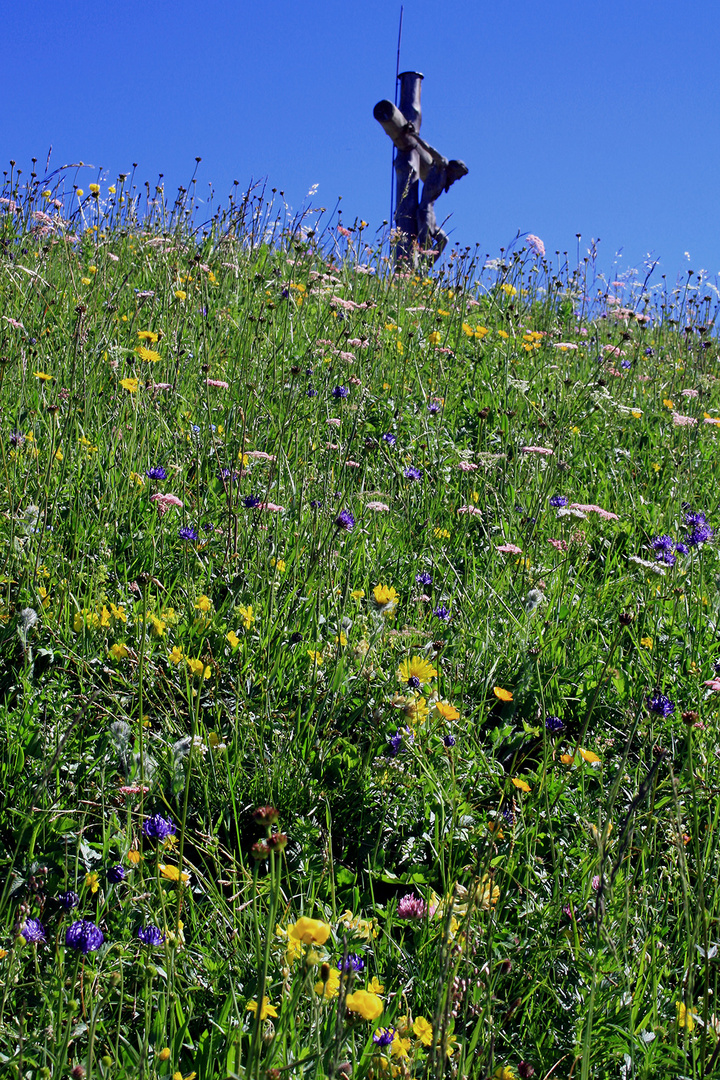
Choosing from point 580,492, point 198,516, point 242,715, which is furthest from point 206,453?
point 580,492

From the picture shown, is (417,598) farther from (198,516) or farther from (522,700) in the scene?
(198,516)

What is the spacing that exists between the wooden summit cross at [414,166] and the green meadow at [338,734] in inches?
229

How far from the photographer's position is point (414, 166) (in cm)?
878

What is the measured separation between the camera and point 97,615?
1.89 m

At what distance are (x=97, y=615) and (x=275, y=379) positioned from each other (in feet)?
5.86

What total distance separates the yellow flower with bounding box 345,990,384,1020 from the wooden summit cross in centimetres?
844

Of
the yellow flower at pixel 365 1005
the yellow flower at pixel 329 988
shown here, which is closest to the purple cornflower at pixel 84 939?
the yellow flower at pixel 329 988

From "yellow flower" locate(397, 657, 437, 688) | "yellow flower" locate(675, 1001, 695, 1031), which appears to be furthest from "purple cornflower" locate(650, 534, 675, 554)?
"yellow flower" locate(675, 1001, 695, 1031)

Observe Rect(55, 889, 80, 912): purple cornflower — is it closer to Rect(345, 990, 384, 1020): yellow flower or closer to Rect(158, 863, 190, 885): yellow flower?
Rect(158, 863, 190, 885): yellow flower

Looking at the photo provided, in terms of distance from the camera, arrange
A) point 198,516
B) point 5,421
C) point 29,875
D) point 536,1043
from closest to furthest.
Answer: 1. point 536,1043
2. point 29,875
3. point 198,516
4. point 5,421

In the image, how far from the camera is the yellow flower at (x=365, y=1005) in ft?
2.95

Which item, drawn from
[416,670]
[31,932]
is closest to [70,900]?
[31,932]

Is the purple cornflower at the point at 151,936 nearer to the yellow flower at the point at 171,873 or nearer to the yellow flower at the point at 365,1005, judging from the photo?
the yellow flower at the point at 171,873

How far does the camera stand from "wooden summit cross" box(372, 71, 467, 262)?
870cm
